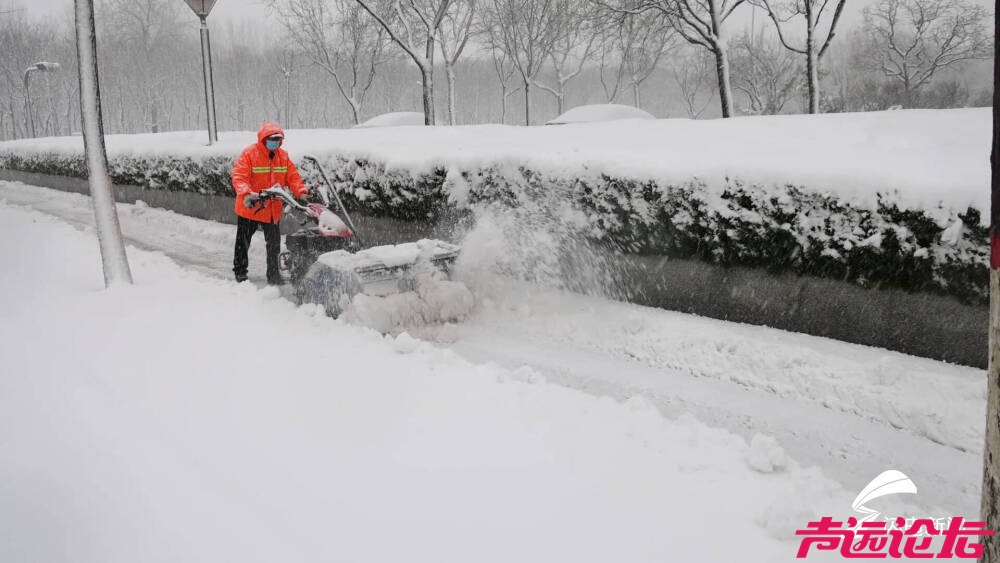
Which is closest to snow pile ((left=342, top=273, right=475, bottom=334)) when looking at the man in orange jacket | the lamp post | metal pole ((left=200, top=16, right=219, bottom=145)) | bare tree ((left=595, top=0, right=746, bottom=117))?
the man in orange jacket

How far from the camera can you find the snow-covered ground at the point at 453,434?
9.37ft

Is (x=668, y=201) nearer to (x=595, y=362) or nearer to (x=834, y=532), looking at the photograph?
(x=595, y=362)

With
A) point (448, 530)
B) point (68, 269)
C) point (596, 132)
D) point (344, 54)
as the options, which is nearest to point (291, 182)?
point (68, 269)

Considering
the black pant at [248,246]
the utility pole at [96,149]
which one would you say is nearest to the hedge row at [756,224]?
the black pant at [248,246]

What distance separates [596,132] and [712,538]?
21.9 ft

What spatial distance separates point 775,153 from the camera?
5984 millimetres

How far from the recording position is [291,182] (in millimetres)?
7332

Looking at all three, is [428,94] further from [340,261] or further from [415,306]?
[415,306]

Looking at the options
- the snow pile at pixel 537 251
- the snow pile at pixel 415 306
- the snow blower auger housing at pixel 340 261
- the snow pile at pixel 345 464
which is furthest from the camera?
the snow pile at pixel 537 251

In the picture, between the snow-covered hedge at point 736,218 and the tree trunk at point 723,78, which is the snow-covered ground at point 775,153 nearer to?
the snow-covered hedge at point 736,218

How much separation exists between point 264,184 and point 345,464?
181 inches

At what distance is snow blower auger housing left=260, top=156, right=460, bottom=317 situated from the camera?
18.9ft

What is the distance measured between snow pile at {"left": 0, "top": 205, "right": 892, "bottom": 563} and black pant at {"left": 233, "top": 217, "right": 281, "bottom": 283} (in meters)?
2.09

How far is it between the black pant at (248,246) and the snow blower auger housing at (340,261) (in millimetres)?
418
